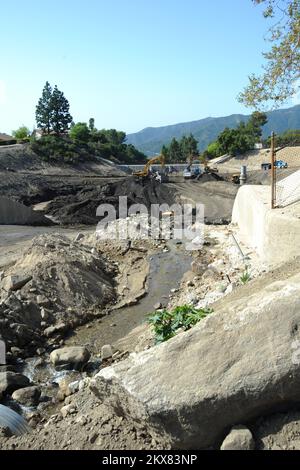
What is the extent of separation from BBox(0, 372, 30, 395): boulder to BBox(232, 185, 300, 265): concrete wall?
5813mm

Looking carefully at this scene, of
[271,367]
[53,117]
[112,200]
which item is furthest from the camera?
[53,117]

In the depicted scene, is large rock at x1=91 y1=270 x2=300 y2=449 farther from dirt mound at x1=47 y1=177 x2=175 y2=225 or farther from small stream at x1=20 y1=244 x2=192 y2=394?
dirt mound at x1=47 y1=177 x2=175 y2=225

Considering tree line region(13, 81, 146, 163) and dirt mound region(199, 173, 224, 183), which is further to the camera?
tree line region(13, 81, 146, 163)

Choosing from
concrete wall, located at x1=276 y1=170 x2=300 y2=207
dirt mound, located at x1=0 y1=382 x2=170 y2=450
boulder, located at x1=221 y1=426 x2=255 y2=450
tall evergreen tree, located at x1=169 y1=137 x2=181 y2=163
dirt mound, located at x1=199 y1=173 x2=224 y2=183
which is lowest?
dirt mound, located at x1=0 y1=382 x2=170 y2=450

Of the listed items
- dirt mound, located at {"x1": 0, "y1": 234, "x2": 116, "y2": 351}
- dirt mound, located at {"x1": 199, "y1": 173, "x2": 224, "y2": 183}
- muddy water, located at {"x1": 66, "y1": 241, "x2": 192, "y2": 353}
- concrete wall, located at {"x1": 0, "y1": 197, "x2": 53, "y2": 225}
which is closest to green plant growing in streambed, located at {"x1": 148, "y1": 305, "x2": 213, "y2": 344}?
muddy water, located at {"x1": 66, "y1": 241, "x2": 192, "y2": 353}

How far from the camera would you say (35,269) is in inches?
502

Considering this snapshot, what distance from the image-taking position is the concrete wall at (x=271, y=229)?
10.3 meters

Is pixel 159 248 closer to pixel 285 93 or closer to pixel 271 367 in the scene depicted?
pixel 285 93

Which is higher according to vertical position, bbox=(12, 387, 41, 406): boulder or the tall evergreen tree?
the tall evergreen tree

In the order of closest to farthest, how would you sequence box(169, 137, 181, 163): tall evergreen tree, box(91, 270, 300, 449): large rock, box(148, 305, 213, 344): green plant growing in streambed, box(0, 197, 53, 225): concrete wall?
box(91, 270, 300, 449): large rock
box(148, 305, 213, 344): green plant growing in streambed
box(0, 197, 53, 225): concrete wall
box(169, 137, 181, 163): tall evergreen tree

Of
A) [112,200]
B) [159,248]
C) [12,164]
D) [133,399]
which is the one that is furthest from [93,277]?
[12,164]

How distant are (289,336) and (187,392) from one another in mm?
1072

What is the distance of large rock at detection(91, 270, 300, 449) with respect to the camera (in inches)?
167

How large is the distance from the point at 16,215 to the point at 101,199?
547 centimetres
